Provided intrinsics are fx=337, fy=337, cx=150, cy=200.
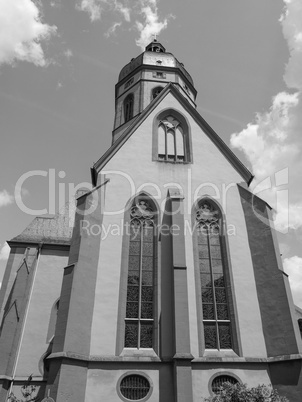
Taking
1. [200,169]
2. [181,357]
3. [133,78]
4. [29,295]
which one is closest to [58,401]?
[181,357]

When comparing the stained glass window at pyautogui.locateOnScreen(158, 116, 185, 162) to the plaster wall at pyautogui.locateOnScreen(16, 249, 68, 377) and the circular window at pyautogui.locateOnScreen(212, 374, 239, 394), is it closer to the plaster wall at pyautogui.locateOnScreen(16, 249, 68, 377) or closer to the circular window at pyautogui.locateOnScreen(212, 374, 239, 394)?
the plaster wall at pyautogui.locateOnScreen(16, 249, 68, 377)

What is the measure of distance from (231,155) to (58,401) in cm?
1415

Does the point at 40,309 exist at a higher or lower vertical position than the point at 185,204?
lower

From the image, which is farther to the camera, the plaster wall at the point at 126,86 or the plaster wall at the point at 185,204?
the plaster wall at the point at 126,86

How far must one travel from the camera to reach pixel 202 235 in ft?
52.3

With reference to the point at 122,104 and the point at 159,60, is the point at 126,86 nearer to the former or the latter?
the point at 122,104

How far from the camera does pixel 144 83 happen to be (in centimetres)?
2903

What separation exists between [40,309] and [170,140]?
460 inches

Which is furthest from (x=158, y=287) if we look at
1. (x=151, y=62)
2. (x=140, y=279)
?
(x=151, y=62)

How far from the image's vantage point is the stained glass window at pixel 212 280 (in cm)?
1343

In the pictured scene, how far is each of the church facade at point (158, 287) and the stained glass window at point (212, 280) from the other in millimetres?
50

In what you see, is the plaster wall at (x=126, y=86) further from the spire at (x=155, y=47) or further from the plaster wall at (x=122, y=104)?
the spire at (x=155, y=47)

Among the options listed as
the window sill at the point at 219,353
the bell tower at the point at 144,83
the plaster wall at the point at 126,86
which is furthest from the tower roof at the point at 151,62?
the window sill at the point at 219,353

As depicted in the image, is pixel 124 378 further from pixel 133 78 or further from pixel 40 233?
pixel 133 78
